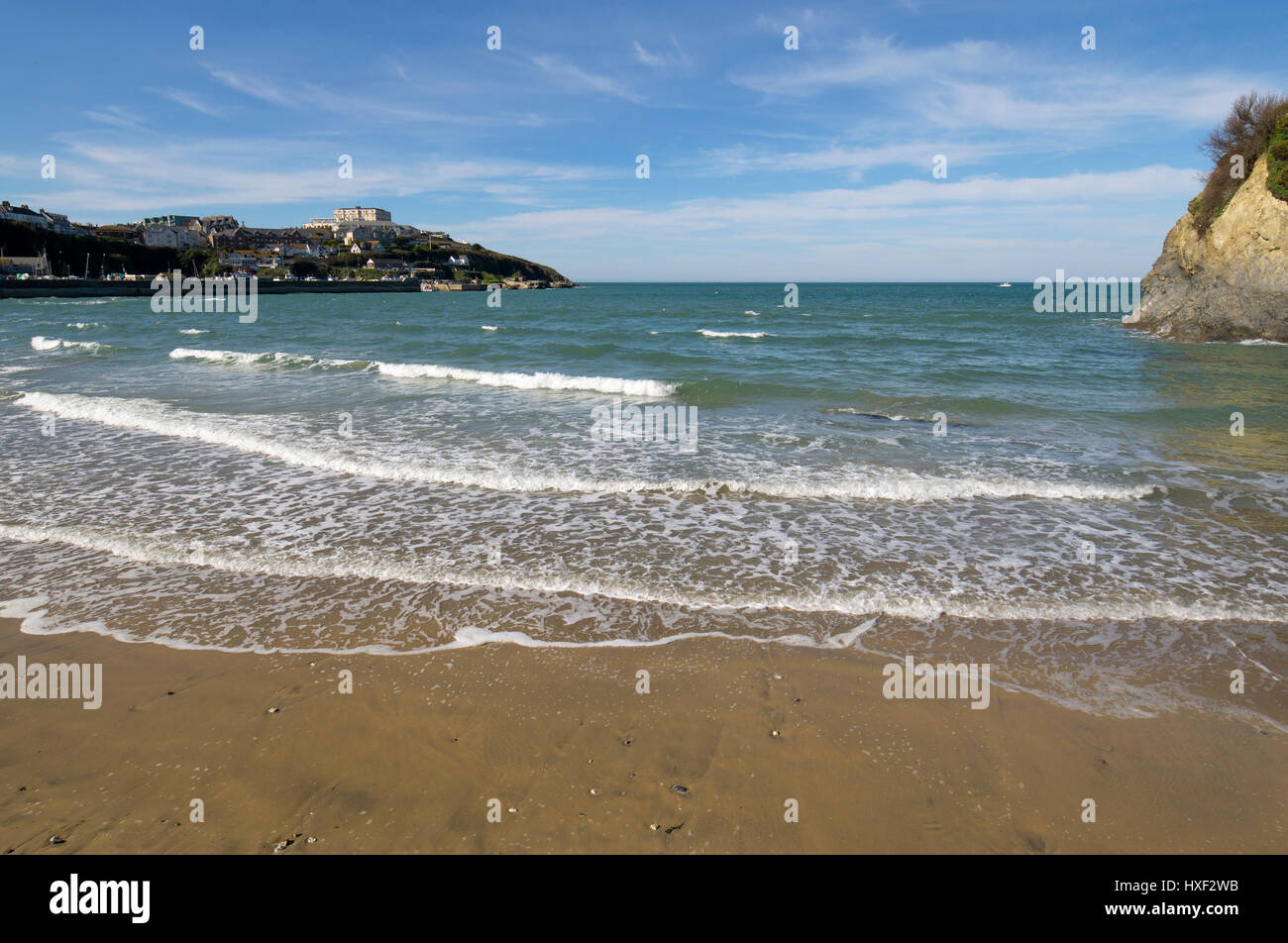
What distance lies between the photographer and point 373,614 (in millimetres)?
6105

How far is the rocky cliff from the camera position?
1083 inches

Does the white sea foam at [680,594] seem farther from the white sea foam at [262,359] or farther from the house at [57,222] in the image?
the house at [57,222]

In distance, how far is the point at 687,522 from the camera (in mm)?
8531

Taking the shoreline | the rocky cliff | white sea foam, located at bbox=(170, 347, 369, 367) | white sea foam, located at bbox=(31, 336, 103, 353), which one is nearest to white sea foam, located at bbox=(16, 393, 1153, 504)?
white sea foam, located at bbox=(170, 347, 369, 367)

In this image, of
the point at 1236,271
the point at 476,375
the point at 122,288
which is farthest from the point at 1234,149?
the point at 122,288

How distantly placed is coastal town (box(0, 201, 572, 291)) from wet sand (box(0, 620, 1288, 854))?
115383 millimetres

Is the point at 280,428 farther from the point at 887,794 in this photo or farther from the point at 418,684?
the point at 887,794

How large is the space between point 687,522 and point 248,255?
153756 millimetres

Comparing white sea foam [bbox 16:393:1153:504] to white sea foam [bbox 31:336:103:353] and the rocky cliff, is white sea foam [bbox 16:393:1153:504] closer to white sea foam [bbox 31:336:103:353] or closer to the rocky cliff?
white sea foam [bbox 31:336:103:353]

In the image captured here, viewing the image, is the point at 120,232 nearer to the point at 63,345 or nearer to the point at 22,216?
the point at 22,216

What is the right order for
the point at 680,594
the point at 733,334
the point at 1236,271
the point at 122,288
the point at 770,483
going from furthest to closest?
the point at 122,288 < the point at 733,334 < the point at 1236,271 < the point at 770,483 < the point at 680,594

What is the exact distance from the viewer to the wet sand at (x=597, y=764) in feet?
11.7

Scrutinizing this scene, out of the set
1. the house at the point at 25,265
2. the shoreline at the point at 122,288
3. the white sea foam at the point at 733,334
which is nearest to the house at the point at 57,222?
the house at the point at 25,265
